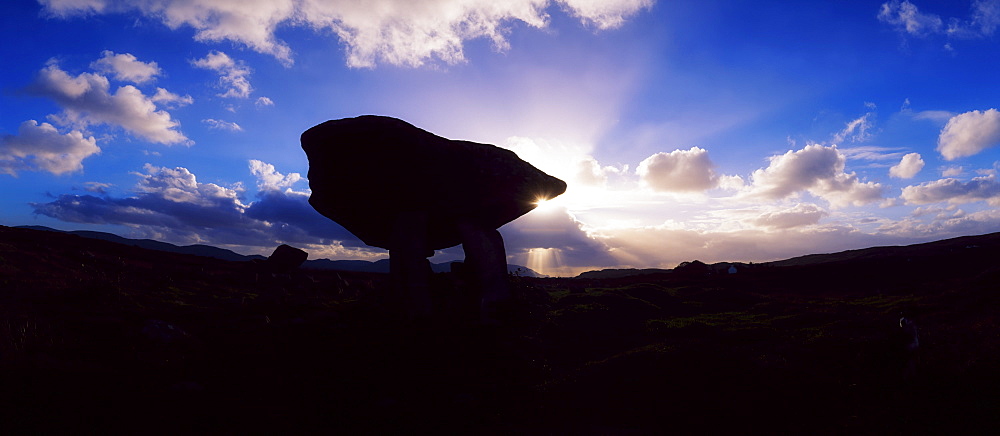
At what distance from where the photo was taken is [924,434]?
6402 mm

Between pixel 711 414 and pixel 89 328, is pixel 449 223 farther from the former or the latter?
pixel 711 414

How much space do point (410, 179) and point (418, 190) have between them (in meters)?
0.76

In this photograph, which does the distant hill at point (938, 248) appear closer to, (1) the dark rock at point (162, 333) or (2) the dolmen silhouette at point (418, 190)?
(2) the dolmen silhouette at point (418, 190)

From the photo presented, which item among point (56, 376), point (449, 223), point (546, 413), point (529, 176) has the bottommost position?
point (546, 413)

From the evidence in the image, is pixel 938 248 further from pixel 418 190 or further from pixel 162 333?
pixel 162 333

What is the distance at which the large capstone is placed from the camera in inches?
621

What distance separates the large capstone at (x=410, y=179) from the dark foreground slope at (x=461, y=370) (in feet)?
15.3

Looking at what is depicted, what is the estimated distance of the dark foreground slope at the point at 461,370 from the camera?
7.24 meters

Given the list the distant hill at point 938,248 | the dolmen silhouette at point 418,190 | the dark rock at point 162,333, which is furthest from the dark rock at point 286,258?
the distant hill at point 938,248

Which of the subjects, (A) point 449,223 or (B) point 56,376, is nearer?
(B) point 56,376

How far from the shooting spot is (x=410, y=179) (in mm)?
17703

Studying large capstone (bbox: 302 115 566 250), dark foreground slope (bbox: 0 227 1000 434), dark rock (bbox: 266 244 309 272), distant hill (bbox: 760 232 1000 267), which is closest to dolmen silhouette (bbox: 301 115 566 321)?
large capstone (bbox: 302 115 566 250)

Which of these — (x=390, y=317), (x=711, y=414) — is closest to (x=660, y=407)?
(x=711, y=414)

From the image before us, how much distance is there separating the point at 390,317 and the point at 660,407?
1090 centimetres
